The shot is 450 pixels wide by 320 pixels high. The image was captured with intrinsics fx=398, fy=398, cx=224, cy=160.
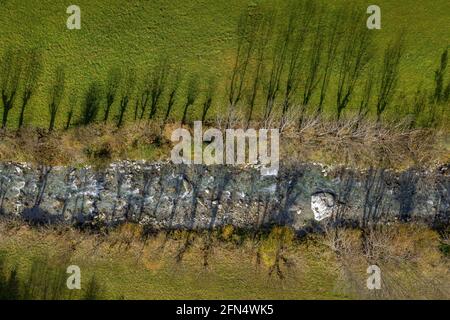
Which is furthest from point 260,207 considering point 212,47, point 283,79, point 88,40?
point 88,40

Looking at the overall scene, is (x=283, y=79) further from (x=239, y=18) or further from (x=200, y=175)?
(x=200, y=175)

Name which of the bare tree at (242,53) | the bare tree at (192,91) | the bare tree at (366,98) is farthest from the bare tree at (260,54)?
the bare tree at (366,98)

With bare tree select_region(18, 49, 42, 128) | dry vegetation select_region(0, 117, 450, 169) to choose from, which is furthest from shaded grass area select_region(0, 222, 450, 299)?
bare tree select_region(18, 49, 42, 128)

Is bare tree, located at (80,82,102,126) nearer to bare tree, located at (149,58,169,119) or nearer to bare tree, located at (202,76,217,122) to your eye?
bare tree, located at (149,58,169,119)

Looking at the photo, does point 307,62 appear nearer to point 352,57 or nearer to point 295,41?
point 295,41

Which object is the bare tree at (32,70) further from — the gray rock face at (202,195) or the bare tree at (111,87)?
the gray rock face at (202,195)

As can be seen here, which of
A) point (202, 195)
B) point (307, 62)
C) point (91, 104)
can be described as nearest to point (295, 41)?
point (307, 62)
